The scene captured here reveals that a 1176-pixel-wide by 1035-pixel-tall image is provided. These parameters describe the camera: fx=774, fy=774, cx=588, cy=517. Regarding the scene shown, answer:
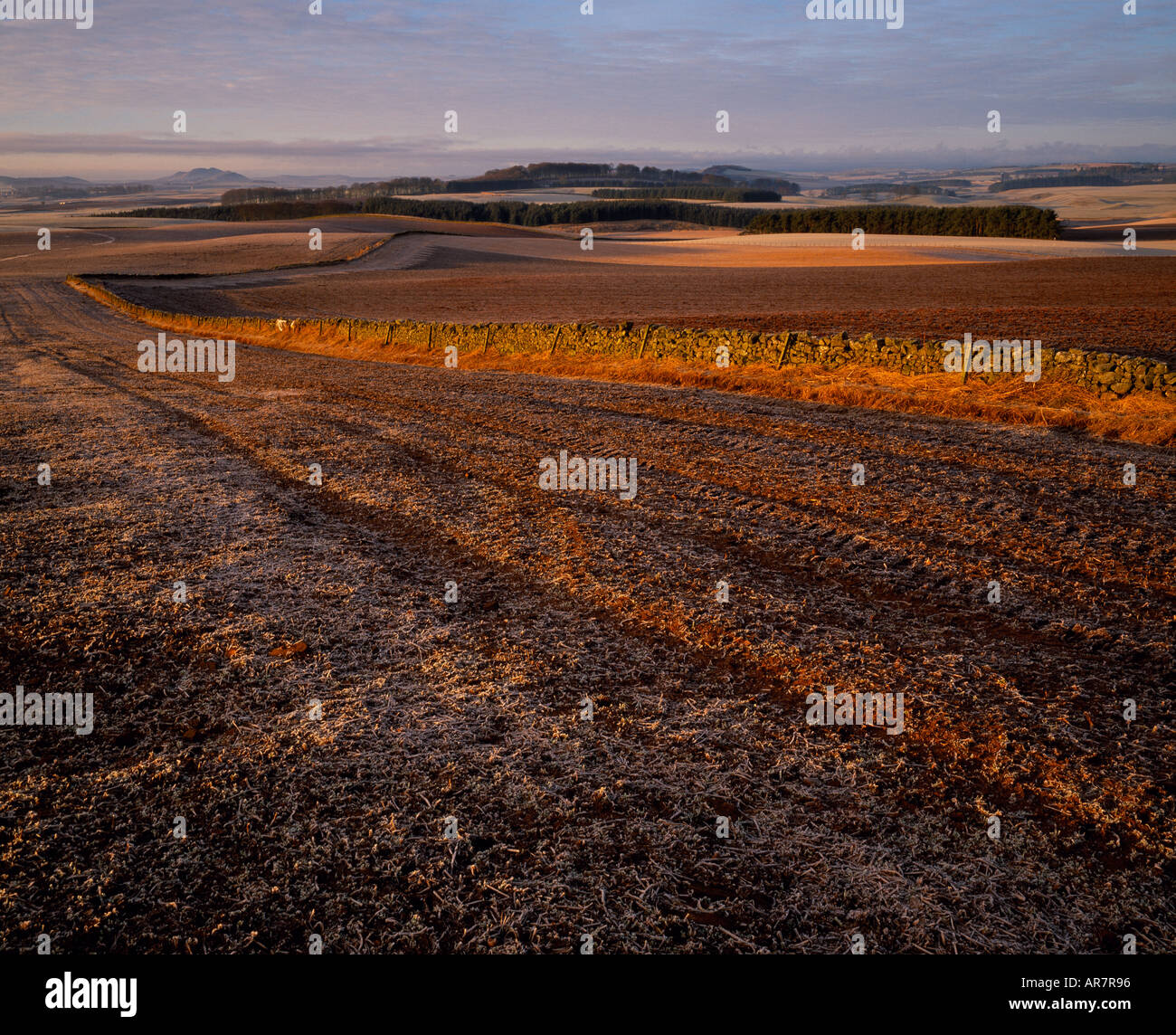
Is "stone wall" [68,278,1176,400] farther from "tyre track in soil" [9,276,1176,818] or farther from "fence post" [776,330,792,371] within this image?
"tyre track in soil" [9,276,1176,818]

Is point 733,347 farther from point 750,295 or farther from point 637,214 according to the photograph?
point 637,214

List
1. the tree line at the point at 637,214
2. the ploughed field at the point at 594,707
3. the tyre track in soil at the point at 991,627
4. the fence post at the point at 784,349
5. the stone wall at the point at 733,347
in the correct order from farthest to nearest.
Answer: the tree line at the point at 637,214 → the fence post at the point at 784,349 → the stone wall at the point at 733,347 → the tyre track in soil at the point at 991,627 → the ploughed field at the point at 594,707

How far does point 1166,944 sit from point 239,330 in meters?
39.8

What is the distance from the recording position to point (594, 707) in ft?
17.8

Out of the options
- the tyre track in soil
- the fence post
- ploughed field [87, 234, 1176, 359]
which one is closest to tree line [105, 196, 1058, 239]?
ploughed field [87, 234, 1176, 359]

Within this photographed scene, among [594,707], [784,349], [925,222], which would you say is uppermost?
[925,222]

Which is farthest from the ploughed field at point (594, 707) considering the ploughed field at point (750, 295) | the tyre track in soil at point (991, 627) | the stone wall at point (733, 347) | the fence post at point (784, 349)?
A: the ploughed field at point (750, 295)

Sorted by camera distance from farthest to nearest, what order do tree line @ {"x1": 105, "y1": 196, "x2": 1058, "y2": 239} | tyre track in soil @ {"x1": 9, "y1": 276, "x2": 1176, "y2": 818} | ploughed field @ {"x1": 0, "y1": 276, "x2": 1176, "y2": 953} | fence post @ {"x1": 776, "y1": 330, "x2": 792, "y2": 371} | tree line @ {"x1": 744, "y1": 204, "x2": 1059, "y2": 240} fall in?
tree line @ {"x1": 105, "y1": 196, "x2": 1058, "y2": 239} < tree line @ {"x1": 744, "y1": 204, "x2": 1059, "y2": 240} < fence post @ {"x1": 776, "y1": 330, "x2": 792, "y2": 371} < tyre track in soil @ {"x1": 9, "y1": 276, "x2": 1176, "y2": 818} < ploughed field @ {"x1": 0, "y1": 276, "x2": 1176, "y2": 953}

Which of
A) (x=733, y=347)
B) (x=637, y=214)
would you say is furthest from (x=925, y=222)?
(x=733, y=347)

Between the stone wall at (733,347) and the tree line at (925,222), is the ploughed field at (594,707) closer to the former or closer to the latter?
the stone wall at (733,347)

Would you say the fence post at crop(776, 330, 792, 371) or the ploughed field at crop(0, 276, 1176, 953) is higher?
the fence post at crop(776, 330, 792, 371)

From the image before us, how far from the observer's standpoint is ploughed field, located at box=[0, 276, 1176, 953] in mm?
3807

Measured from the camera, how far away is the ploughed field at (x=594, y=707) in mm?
3807
